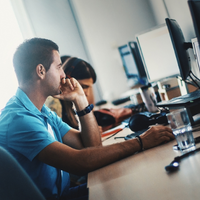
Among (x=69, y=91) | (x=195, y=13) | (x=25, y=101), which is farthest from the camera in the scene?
(x=69, y=91)

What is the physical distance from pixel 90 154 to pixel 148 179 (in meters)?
0.34

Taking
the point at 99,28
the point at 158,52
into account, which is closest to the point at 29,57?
the point at 158,52

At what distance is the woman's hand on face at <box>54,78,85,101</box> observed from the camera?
1.64m

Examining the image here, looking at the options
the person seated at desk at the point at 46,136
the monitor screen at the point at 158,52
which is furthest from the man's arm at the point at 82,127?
the monitor screen at the point at 158,52

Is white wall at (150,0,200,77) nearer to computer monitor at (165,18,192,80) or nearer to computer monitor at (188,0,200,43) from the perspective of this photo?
computer monitor at (165,18,192,80)

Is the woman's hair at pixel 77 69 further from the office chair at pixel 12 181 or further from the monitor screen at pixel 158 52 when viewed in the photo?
the office chair at pixel 12 181

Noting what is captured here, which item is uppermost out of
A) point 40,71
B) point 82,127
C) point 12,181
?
point 40,71

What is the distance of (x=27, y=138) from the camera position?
100 cm

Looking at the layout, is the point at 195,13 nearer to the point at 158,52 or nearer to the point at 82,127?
the point at 82,127

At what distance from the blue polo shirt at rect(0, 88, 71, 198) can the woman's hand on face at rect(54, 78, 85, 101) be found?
0.46 m

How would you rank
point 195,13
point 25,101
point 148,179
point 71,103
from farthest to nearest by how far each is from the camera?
point 71,103, point 25,101, point 195,13, point 148,179

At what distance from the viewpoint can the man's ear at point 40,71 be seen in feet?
4.33

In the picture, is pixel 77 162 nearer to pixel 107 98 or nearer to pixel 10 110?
pixel 10 110

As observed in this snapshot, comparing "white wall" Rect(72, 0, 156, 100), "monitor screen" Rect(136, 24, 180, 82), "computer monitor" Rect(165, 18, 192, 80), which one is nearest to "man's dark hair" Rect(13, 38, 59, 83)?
"computer monitor" Rect(165, 18, 192, 80)
